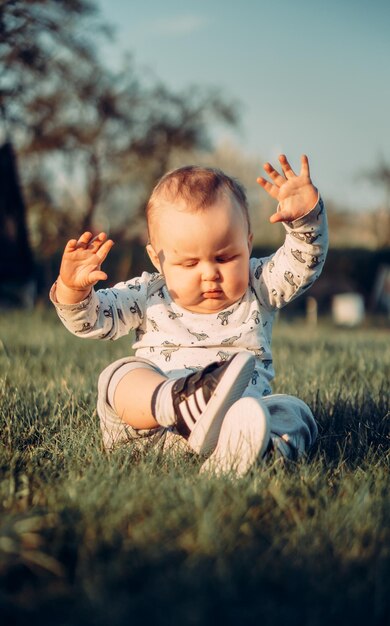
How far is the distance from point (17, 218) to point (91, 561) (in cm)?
1102

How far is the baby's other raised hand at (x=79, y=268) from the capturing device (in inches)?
102

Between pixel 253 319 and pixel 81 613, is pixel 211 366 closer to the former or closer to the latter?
pixel 253 319

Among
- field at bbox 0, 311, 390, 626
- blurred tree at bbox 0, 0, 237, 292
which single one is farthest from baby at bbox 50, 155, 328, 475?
blurred tree at bbox 0, 0, 237, 292

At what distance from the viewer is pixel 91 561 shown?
1.43 m

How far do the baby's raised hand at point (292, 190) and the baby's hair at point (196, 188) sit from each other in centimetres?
13

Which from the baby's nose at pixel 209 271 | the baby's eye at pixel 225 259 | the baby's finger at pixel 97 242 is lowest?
the baby's nose at pixel 209 271

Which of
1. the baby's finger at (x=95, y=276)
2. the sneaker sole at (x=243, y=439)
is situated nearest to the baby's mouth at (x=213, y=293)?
the baby's finger at (x=95, y=276)

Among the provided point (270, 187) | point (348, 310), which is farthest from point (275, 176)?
point (348, 310)

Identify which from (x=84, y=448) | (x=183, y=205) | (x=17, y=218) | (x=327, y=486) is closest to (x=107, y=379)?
(x=84, y=448)

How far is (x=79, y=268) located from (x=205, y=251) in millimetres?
438

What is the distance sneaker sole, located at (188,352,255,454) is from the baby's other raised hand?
662 millimetres

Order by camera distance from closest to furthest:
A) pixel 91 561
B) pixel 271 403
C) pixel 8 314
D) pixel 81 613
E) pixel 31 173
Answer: pixel 81 613
pixel 91 561
pixel 271 403
pixel 8 314
pixel 31 173

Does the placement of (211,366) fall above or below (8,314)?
above

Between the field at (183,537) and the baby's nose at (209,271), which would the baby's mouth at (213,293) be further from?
the field at (183,537)
